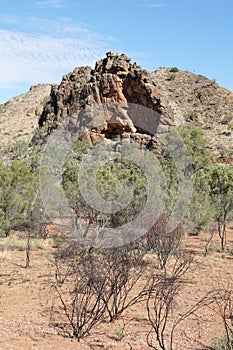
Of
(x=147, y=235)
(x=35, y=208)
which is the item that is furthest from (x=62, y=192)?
(x=147, y=235)

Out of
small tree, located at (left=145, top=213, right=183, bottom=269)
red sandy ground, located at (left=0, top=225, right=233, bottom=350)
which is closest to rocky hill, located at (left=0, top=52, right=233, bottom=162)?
small tree, located at (left=145, top=213, right=183, bottom=269)

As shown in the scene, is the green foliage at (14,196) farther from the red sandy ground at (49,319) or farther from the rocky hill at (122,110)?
the rocky hill at (122,110)

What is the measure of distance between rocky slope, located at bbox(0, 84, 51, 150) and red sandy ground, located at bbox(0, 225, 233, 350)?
4082 centimetres

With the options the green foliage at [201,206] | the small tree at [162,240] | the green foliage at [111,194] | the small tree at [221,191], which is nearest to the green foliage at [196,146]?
the green foliage at [201,206]

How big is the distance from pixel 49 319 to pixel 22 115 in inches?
2456

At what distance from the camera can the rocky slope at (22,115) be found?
57338 millimetres

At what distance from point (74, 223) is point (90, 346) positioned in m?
10.9

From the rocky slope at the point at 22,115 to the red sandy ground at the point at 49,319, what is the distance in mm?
40824

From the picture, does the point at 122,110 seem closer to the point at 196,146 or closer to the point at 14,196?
the point at 196,146

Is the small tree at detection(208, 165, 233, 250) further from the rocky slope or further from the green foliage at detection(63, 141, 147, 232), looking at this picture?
the rocky slope

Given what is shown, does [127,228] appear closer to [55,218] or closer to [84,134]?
[55,218]

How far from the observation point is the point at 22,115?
6781 centimetres

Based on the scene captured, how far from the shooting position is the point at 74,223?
17859 millimetres

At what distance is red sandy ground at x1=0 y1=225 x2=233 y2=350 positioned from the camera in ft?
23.7
